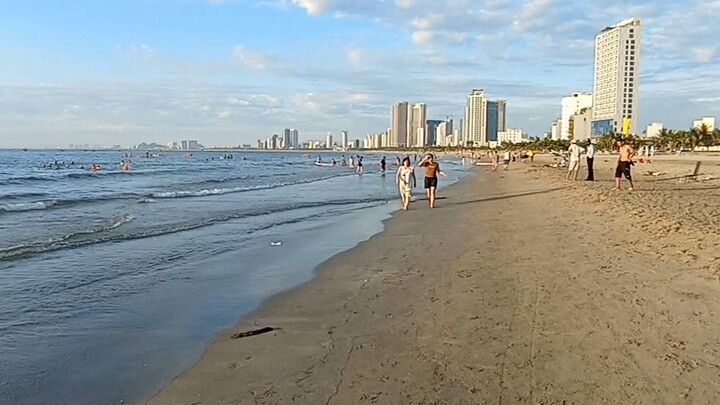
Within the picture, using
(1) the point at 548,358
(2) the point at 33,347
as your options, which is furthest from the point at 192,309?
(1) the point at 548,358

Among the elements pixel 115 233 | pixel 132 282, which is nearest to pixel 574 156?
pixel 115 233

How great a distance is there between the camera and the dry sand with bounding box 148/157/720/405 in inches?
156

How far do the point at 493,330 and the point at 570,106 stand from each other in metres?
200

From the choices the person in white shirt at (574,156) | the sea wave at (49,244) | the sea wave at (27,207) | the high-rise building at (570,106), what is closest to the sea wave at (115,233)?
the sea wave at (49,244)

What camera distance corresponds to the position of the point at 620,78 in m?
144

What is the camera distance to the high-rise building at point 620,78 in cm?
14312

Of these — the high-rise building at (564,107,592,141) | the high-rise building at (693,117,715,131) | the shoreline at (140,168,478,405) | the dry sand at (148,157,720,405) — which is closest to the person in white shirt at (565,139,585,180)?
the dry sand at (148,157,720,405)

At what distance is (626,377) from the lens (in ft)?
13.1

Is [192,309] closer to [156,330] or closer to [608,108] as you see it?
[156,330]

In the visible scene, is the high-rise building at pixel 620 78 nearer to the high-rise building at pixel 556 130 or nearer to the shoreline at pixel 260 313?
the high-rise building at pixel 556 130

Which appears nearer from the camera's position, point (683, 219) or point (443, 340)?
point (443, 340)

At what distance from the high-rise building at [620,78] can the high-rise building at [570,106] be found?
21893 millimetres

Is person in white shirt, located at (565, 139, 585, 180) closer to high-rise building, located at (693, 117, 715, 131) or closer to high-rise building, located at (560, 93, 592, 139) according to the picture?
high-rise building, located at (693, 117, 715, 131)

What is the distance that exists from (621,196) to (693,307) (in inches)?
458
